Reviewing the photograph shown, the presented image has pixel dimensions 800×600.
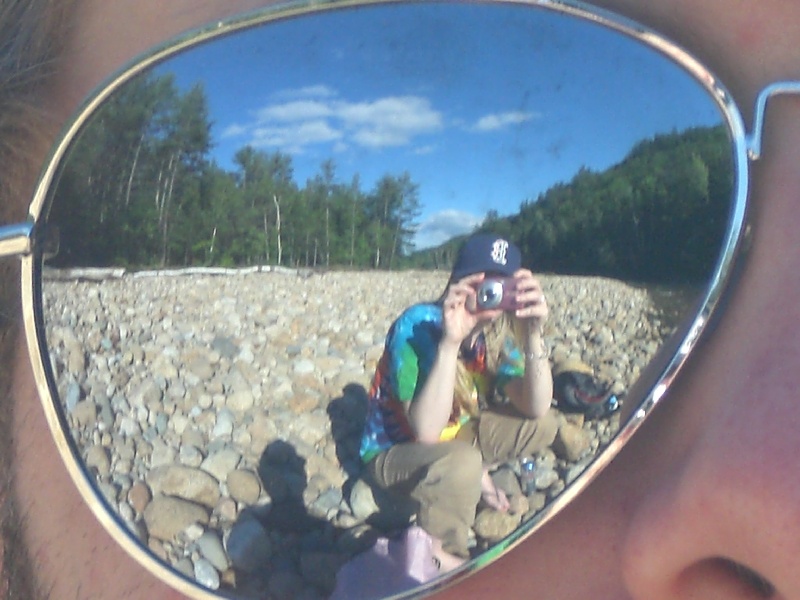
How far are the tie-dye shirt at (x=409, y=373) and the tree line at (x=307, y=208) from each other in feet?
0.20

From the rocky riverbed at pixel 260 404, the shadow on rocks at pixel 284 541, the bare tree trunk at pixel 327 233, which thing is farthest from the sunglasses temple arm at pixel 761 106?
the shadow on rocks at pixel 284 541

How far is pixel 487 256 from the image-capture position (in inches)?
30.3

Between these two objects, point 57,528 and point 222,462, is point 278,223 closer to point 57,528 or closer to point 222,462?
point 222,462

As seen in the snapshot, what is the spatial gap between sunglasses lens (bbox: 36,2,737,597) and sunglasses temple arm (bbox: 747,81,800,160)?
0.03 m

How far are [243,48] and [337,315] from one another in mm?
306

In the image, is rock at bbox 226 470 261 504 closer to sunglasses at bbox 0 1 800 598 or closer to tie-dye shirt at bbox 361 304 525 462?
sunglasses at bbox 0 1 800 598

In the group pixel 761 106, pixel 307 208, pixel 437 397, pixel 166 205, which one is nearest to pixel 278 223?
pixel 307 208

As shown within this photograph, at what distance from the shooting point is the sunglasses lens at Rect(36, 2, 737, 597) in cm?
77

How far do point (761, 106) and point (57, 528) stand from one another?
96 cm

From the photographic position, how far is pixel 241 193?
0.85 meters

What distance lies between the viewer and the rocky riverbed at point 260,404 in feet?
2.59

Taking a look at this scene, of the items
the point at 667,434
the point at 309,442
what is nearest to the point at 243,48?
the point at 309,442

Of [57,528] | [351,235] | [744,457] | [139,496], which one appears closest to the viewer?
[744,457]

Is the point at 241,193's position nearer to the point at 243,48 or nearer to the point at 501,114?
the point at 243,48
